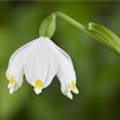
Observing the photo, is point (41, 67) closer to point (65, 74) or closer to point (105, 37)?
point (65, 74)

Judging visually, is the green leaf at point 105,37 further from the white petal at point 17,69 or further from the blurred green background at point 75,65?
the blurred green background at point 75,65

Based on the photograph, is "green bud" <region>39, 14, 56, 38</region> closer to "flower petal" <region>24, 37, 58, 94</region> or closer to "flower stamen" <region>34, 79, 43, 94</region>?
"flower petal" <region>24, 37, 58, 94</region>

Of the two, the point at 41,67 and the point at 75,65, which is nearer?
the point at 41,67

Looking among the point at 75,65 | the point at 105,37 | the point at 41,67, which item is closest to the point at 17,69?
the point at 41,67

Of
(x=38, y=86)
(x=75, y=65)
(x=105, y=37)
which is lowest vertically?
(x=75, y=65)

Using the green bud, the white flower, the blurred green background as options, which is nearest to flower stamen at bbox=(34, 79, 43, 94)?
the white flower

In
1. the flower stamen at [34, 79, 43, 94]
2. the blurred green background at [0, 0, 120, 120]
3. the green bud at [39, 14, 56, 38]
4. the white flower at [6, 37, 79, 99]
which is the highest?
the green bud at [39, 14, 56, 38]

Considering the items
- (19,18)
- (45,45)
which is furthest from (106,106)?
(45,45)
